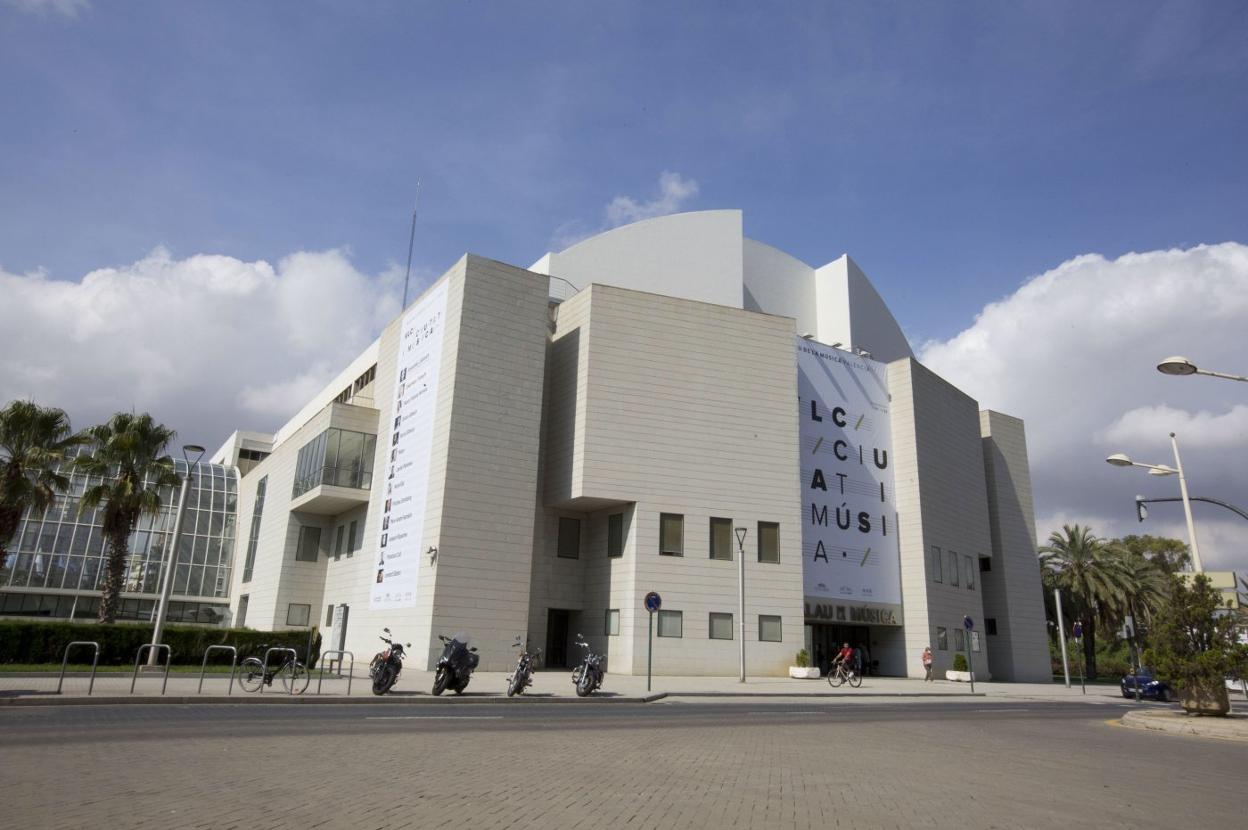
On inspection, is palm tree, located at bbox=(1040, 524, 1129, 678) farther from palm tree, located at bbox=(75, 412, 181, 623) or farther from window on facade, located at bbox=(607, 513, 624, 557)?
palm tree, located at bbox=(75, 412, 181, 623)

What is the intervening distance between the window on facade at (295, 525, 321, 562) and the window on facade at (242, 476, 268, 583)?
8.50 meters

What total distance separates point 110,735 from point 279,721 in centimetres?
273

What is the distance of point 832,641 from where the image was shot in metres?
40.6

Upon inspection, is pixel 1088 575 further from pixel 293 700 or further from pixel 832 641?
pixel 293 700

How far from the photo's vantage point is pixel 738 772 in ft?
29.4

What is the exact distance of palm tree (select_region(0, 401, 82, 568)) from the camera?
26.7 metres

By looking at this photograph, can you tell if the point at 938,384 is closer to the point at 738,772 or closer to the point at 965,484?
the point at 965,484

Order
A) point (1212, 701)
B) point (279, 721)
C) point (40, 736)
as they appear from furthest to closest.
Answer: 1. point (1212, 701)
2. point (279, 721)
3. point (40, 736)

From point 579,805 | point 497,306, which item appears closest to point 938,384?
point 497,306

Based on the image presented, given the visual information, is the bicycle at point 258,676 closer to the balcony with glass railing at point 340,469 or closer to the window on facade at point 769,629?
Answer: the balcony with glass railing at point 340,469

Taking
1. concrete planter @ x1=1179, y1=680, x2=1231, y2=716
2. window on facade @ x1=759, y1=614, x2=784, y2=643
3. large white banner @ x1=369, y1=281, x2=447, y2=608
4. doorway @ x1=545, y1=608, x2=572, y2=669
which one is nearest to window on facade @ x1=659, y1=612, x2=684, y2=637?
window on facade @ x1=759, y1=614, x2=784, y2=643

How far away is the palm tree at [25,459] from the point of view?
26672mm

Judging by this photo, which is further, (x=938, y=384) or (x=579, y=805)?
(x=938, y=384)

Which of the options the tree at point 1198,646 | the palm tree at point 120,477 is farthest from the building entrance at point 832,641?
the palm tree at point 120,477
